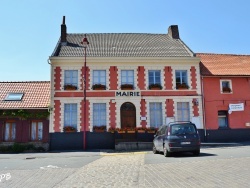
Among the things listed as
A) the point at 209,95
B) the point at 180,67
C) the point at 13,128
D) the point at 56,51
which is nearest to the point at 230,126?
the point at 209,95

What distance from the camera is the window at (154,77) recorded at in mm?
24562

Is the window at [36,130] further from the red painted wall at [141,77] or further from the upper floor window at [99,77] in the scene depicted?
the red painted wall at [141,77]

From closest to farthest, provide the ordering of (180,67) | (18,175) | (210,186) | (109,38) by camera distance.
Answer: (210,186) < (18,175) < (180,67) < (109,38)

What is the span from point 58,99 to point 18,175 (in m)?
13.9

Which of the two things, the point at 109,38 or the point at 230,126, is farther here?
the point at 109,38

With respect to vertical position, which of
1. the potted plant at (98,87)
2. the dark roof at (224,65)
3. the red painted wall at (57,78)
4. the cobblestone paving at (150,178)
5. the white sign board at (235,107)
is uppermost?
the dark roof at (224,65)

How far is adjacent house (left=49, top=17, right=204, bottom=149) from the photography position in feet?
76.0

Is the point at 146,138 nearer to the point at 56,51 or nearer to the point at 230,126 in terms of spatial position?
the point at 230,126

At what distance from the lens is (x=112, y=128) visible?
23266 mm

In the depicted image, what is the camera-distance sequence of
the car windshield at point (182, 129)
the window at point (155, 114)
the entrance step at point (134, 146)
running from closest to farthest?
the car windshield at point (182, 129) < the entrance step at point (134, 146) < the window at point (155, 114)

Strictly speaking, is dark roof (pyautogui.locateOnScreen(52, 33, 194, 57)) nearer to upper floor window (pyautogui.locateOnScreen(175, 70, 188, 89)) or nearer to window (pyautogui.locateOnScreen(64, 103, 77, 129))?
upper floor window (pyautogui.locateOnScreen(175, 70, 188, 89))

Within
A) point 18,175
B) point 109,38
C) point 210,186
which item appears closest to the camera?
point 210,186

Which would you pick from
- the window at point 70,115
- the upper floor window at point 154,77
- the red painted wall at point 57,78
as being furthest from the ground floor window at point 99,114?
the upper floor window at point 154,77

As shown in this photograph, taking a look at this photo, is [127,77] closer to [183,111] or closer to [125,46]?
[125,46]
